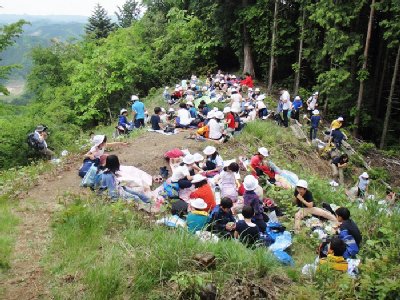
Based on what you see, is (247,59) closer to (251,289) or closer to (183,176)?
(183,176)

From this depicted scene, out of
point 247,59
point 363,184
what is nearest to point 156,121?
point 363,184

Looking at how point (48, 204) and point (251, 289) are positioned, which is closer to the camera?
point (251, 289)

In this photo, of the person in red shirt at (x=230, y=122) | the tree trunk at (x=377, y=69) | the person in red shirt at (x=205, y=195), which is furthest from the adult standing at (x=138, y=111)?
the tree trunk at (x=377, y=69)

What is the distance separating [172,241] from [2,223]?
305 centimetres

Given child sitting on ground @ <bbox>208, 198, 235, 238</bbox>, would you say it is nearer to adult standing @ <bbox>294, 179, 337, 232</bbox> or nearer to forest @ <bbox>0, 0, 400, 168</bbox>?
adult standing @ <bbox>294, 179, 337, 232</bbox>

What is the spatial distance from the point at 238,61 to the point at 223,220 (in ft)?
72.8

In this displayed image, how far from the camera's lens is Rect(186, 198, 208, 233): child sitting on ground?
640cm

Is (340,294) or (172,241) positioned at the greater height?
(172,241)

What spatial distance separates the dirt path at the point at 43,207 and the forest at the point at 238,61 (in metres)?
4.03

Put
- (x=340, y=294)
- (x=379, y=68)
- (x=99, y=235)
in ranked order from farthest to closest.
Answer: (x=379, y=68)
(x=99, y=235)
(x=340, y=294)

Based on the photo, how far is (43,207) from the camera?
6.80m

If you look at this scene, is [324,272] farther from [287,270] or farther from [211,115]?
[211,115]

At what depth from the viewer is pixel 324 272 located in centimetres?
464

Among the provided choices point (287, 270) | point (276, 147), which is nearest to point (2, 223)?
point (287, 270)
